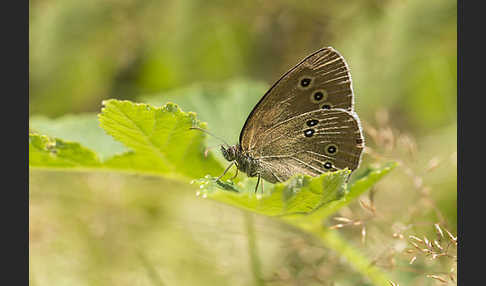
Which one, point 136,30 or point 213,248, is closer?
point 213,248

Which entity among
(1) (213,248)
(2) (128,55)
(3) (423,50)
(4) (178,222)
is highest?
(2) (128,55)

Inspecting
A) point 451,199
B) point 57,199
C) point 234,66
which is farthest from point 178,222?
point 451,199

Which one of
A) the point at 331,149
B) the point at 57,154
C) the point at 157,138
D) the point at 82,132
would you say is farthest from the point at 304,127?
the point at 82,132

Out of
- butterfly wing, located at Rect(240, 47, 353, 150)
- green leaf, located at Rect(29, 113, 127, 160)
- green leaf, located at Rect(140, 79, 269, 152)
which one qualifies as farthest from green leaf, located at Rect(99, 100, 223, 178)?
green leaf, located at Rect(140, 79, 269, 152)

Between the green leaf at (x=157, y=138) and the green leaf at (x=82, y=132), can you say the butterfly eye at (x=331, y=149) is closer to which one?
the green leaf at (x=157, y=138)

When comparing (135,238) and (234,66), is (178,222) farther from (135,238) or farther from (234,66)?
(234,66)

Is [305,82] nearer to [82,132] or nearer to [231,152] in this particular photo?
[231,152]

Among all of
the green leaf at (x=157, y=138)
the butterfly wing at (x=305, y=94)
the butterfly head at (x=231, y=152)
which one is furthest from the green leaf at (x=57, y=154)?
the butterfly wing at (x=305, y=94)
